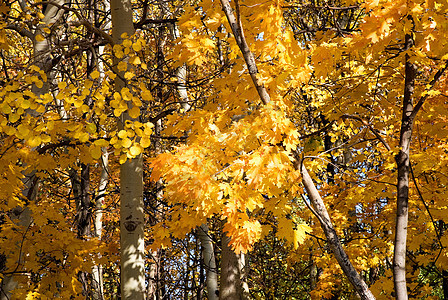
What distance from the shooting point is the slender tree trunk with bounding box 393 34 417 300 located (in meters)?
3.38

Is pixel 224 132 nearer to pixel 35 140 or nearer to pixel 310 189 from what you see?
pixel 310 189

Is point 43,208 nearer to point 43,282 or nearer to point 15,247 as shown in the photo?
point 15,247

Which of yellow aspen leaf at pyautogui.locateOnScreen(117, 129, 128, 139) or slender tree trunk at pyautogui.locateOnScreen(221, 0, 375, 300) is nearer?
yellow aspen leaf at pyautogui.locateOnScreen(117, 129, 128, 139)

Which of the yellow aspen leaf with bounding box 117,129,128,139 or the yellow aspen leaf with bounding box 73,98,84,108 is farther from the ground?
the yellow aspen leaf with bounding box 73,98,84,108

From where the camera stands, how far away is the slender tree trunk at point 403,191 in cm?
338

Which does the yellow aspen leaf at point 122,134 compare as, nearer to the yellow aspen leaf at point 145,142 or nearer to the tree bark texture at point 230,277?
the yellow aspen leaf at point 145,142

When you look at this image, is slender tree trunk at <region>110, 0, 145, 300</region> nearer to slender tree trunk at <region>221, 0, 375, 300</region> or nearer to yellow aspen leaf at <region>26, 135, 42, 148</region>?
yellow aspen leaf at <region>26, 135, 42, 148</region>

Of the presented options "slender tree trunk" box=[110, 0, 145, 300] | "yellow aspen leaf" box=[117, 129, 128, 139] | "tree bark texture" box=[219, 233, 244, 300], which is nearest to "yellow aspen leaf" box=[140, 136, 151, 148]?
"yellow aspen leaf" box=[117, 129, 128, 139]

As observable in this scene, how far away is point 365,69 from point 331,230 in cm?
280

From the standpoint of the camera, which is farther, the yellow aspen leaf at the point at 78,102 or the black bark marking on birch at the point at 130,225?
the black bark marking on birch at the point at 130,225

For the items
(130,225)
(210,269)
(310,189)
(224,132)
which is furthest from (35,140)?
(210,269)

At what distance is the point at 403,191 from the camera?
3.56 meters

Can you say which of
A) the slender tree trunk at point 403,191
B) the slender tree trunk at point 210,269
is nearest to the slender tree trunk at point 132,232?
the slender tree trunk at point 403,191

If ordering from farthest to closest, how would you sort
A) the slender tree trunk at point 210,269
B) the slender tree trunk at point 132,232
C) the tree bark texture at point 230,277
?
the slender tree trunk at point 210,269, the tree bark texture at point 230,277, the slender tree trunk at point 132,232
